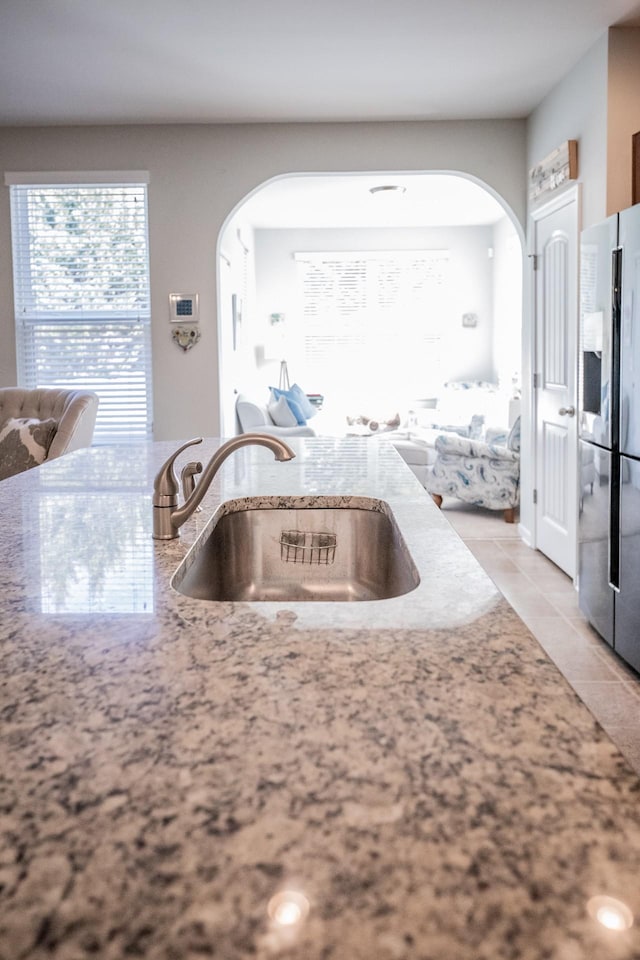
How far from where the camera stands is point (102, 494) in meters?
1.84

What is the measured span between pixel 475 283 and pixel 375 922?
989cm

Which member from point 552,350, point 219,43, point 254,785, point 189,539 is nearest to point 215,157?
point 219,43

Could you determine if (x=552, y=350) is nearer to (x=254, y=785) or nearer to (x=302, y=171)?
(x=302, y=171)

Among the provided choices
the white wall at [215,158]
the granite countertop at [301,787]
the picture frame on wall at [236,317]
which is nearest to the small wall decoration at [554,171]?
the white wall at [215,158]

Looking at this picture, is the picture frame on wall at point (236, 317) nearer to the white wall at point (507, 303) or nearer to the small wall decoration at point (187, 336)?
the small wall decoration at point (187, 336)

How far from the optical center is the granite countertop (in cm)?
44


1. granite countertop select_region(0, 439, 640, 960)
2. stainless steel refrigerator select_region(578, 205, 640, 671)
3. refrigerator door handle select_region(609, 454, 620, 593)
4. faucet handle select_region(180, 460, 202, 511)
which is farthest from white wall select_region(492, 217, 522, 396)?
granite countertop select_region(0, 439, 640, 960)

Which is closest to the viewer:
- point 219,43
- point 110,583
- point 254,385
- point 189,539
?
point 110,583

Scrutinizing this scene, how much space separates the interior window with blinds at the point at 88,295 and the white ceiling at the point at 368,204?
1.76 meters

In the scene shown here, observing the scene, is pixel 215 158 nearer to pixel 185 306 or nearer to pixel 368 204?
pixel 185 306

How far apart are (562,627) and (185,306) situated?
297 cm

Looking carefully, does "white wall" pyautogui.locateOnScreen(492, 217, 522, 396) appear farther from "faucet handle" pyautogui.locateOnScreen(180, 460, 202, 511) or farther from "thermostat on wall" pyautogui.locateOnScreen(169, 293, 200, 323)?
"faucet handle" pyautogui.locateOnScreen(180, 460, 202, 511)

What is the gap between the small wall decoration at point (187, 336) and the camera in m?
5.13

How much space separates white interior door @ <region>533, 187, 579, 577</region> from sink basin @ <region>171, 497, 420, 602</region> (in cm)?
304
